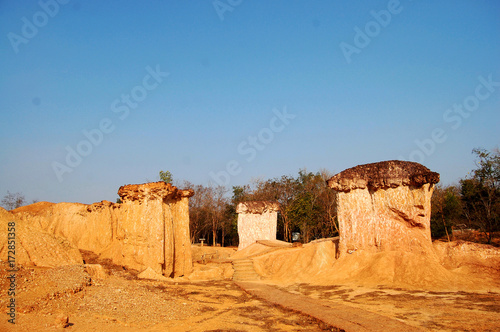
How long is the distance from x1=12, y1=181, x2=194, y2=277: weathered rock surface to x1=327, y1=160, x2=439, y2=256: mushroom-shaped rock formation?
772 cm

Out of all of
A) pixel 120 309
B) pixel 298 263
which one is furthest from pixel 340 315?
pixel 298 263

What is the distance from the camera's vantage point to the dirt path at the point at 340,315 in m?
7.72

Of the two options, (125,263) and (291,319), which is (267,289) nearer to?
(291,319)

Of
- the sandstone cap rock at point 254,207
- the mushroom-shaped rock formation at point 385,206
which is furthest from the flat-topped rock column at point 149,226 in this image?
the sandstone cap rock at point 254,207

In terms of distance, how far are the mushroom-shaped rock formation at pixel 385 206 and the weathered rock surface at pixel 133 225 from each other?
7.72 metres

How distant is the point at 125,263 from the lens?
15844 millimetres

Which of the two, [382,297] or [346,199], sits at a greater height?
[346,199]

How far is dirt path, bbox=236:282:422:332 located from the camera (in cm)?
772

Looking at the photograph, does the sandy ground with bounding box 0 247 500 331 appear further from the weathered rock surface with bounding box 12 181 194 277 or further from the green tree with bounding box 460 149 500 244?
the green tree with bounding box 460 149 500 244

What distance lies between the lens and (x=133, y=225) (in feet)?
52.5

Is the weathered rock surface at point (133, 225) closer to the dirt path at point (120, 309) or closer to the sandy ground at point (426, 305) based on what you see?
the dirt path at point (120, 309)

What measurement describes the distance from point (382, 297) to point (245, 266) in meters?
9.06

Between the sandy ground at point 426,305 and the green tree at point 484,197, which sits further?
the green tree at point 484,197

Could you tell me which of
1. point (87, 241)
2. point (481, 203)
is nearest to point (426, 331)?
point (87, 241)
